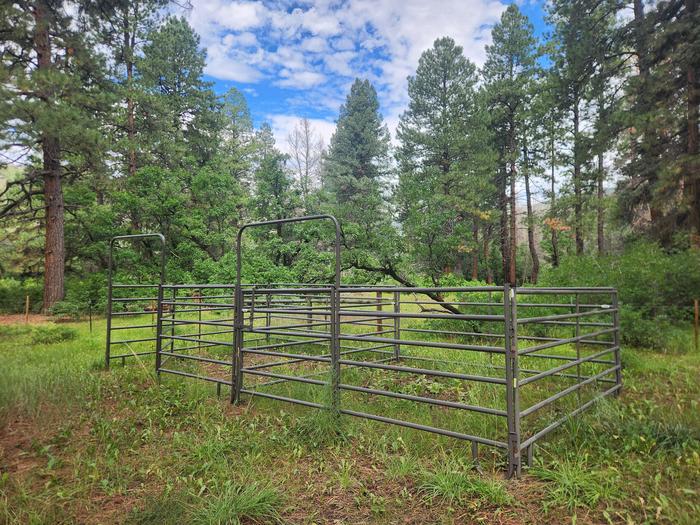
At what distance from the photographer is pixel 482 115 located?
23.2 metres

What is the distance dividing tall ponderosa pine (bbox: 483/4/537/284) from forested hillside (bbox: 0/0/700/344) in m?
0.11

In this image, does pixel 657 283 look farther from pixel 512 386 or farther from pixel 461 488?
pixel 461 488

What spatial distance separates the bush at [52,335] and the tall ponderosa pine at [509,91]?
19939 millimetres

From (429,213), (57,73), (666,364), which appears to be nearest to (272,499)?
(666,364)

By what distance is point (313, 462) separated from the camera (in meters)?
3.05

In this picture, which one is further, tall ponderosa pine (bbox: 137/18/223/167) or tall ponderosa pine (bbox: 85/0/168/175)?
tall ponderosa pine (bbox: 137/18/223/167)

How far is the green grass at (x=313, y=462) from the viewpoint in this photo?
2.37 metres

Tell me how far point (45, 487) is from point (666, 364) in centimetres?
688

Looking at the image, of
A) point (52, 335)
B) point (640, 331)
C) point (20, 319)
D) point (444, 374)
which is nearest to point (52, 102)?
point (52, 335)

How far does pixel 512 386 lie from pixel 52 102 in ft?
42.5

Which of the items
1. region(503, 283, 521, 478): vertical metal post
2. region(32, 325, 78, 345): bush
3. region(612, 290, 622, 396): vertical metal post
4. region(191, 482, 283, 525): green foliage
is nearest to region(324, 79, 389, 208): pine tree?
region(32, 325, 78, 345): bush

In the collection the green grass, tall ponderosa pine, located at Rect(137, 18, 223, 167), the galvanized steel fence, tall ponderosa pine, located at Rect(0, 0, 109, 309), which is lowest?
the green grass

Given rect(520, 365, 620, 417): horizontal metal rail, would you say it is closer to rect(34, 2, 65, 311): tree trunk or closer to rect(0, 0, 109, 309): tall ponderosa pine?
rect(0, 0, 109, 309): tall ponderosa pine

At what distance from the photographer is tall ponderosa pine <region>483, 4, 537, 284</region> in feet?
75.0
